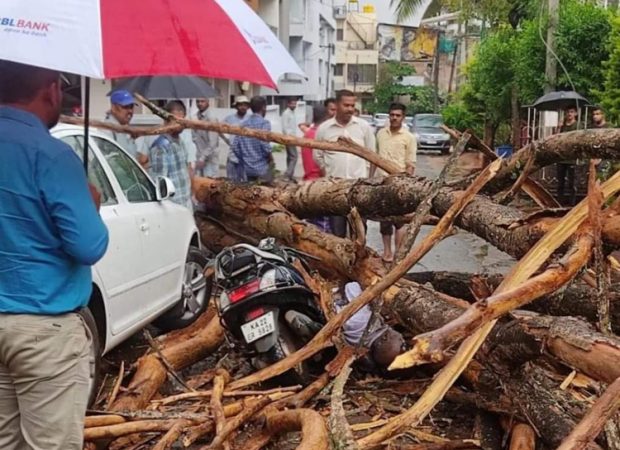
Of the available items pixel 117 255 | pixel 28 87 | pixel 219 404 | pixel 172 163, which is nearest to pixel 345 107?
pixel 172 163

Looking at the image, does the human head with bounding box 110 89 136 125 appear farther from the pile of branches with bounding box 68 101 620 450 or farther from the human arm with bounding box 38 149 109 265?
the human arm with bounding box 38 149 109 265

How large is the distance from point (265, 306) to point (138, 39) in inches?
90.6

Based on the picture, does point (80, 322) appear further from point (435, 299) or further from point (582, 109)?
point (582, 109)

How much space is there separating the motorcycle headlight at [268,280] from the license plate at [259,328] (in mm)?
157

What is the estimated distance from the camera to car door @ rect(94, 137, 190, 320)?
6.16 m

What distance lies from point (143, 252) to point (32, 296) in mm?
3074

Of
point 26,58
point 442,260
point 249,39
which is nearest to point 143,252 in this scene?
point 249,39

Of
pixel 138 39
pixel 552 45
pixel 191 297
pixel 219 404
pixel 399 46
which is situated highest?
pixel 399 46

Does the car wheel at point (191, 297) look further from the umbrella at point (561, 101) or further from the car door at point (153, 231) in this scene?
the umbrella at point (561, 101)

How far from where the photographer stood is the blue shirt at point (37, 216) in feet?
9.59

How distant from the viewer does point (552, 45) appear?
1783 cm

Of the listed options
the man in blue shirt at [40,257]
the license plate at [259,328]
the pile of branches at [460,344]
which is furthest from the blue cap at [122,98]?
the man in blue shirt at [40,257]

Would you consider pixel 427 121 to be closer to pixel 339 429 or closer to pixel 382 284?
pixel 382 284

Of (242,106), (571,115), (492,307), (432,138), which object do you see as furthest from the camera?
(432,138)
